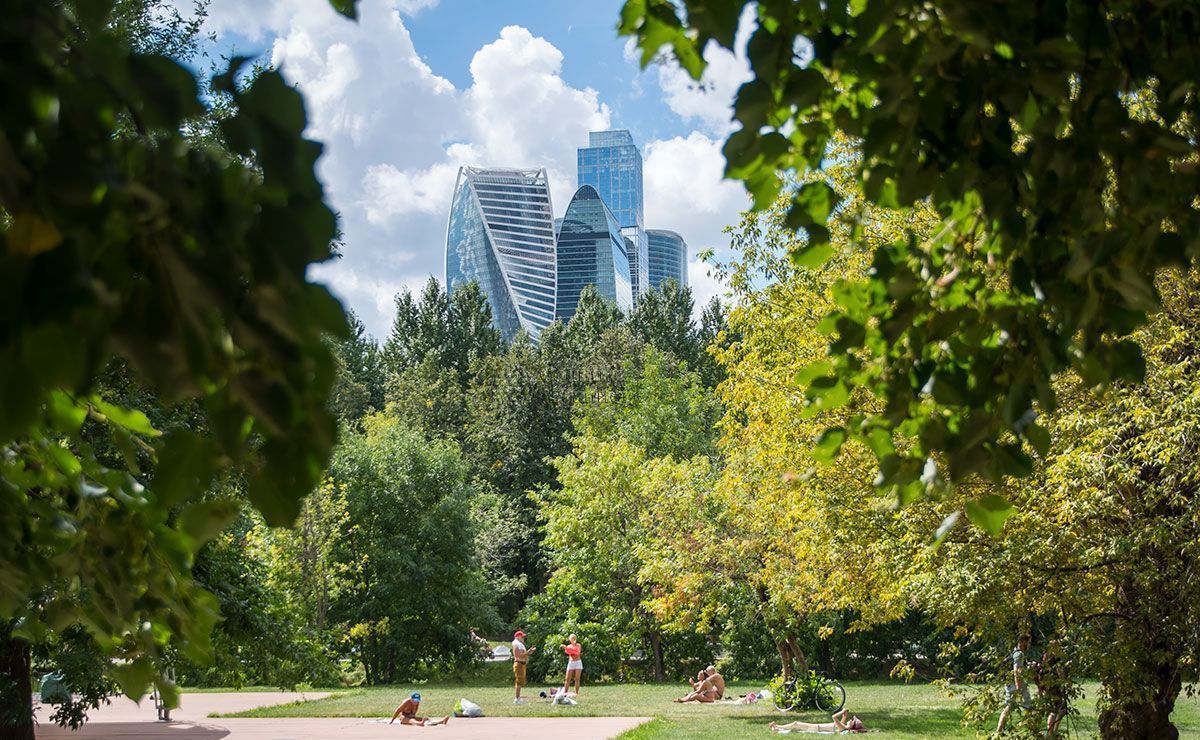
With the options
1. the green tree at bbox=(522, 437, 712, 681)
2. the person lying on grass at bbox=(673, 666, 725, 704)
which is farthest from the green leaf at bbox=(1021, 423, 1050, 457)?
the green tree at bbox=(522, 437, 712, 681)

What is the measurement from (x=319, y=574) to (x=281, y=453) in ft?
80.5

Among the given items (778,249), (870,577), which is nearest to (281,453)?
(870,577)

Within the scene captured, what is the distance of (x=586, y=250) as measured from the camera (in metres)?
117

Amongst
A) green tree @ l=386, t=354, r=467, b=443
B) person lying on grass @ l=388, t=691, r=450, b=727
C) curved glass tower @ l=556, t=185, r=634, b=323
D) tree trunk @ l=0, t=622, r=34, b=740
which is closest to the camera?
tree trunk @ l=0, t=622, r=34, b=740

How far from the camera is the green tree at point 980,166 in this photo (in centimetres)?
184

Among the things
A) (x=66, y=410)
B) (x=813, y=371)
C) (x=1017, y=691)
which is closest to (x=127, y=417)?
(x=66, y=410)

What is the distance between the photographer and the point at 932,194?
2100mm

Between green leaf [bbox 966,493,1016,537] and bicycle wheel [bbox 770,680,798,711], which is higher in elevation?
green leaf [bbox 966,493,1016,537]

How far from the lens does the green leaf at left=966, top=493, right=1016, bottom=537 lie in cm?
229

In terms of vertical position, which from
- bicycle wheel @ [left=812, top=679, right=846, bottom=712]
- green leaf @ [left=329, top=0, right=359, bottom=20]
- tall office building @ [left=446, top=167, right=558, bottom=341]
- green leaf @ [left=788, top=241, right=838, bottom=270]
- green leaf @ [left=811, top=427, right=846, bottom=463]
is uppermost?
tall office building @ [left=446, top=167, right=558, bottom=341]

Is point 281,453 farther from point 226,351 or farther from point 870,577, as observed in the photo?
point 870,577

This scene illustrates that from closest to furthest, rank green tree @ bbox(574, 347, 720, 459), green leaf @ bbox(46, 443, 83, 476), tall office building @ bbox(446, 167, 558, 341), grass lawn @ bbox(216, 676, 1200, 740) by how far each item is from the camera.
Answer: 1. green leaf @ bbox(46, 443, 83, 476)
2. grass lawn @ bbox(216, 676, 1200, 740)
3. green tree @ bbox(574, 347, 720, 459)
4. tall office building @ bbox(446, 167, 558, 341)

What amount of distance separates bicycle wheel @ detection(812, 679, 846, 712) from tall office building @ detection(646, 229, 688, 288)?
567 feet

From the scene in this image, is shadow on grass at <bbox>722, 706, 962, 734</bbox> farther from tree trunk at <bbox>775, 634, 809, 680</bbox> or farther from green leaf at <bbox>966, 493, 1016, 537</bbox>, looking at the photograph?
green leaf at <bbox>966, 493, 1016, 537</bbox>
